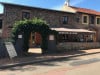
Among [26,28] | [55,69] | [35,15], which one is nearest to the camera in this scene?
[55,69]

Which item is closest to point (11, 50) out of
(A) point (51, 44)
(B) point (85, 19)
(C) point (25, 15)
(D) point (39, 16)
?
(A) point (51, 44)

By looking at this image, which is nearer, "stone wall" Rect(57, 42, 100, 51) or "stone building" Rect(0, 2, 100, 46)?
"stone wall" Rect(57, 42, 100, 51)

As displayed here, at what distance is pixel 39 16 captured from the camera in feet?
93.6

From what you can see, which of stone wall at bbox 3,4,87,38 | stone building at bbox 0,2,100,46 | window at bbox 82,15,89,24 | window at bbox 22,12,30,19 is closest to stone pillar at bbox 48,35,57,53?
stone building at bbox 0,2,100,46

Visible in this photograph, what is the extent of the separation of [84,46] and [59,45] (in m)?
4.78

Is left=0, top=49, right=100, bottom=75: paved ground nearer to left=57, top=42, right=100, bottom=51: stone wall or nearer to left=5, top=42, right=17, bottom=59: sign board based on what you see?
left=5, top=42, right=17, bottom=59: sign board

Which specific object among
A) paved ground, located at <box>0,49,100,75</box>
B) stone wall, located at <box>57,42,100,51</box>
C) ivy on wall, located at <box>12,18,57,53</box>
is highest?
ivy on wall, located at <box>12,18,57,53</box>

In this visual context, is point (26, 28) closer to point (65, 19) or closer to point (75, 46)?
point (75, 46)

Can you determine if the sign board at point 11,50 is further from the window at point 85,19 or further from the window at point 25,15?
the window at point 85,19

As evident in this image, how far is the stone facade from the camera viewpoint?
85.8 feet

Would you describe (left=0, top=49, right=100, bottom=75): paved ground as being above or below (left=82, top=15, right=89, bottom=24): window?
below

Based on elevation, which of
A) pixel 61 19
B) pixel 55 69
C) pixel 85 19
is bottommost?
pixel 55 69

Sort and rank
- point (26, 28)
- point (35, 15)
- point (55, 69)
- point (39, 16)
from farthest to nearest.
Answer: point (39, 16) → point (35, 15) → point (26, 28) → point (55, 69)

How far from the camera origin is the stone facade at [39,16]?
2616cm
